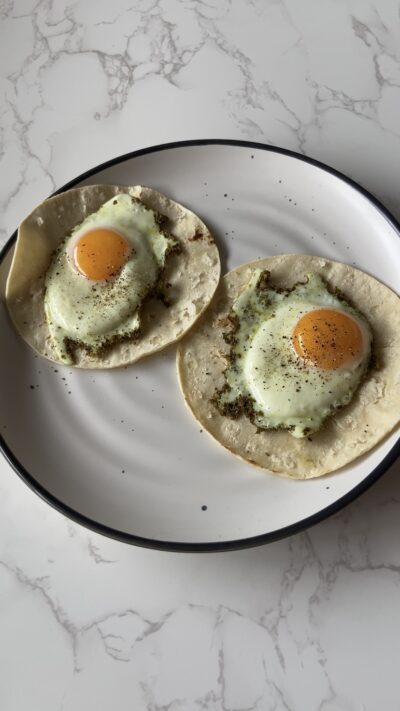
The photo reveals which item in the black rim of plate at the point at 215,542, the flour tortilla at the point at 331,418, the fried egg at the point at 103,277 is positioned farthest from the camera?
the fried egg at the point at 103,277

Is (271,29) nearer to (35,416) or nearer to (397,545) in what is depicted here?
(35,416)

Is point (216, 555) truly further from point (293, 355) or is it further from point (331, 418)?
point (293, 355)

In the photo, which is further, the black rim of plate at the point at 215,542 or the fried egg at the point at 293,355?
the fried egg at the point at 293,355

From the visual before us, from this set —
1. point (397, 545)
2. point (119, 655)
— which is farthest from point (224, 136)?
point (119, 655)

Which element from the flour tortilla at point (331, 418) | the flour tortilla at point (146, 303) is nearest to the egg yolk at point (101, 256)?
the flour tortilla at point (146, 303)

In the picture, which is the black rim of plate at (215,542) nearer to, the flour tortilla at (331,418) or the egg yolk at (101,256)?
the flour tortilla at (331,418)

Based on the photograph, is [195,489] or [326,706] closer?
[326,706]

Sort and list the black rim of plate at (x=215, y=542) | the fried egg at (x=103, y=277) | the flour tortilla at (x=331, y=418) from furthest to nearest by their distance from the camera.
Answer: the fried egg at (x=103, y=277)
the flour tortilla at (x=331, y=418)
the black rim of plate at (x=215, y=542)
